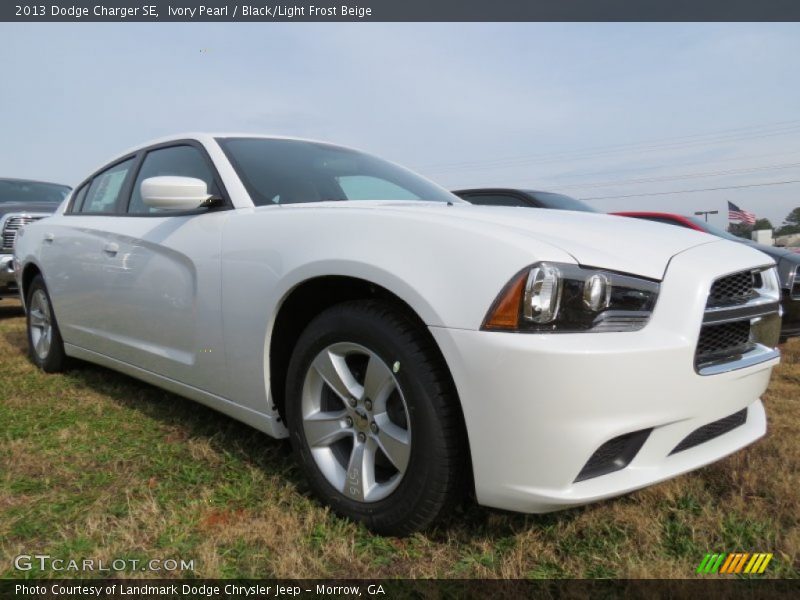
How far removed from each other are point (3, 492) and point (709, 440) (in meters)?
2.48

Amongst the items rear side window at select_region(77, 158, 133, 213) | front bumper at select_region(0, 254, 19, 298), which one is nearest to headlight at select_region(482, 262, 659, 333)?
rear side window at select_region(77, 158, 133, 213)

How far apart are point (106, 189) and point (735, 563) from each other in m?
3.54

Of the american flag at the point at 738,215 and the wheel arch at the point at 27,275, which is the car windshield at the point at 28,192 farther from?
the american flag at the point at 738,215

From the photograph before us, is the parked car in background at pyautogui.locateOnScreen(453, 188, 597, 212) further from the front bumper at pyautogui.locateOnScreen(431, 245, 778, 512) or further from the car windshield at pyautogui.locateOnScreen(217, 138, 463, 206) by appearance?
the front bumper at pyautogui.locateOnScreen(431, 245, 778, 512)

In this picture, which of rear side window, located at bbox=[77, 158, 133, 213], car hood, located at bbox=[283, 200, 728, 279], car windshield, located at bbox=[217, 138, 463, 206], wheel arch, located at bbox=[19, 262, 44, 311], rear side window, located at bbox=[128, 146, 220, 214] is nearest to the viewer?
car hood, located at bbox=[283, 200, 728, 279]

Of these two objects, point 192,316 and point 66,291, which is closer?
point 192,316

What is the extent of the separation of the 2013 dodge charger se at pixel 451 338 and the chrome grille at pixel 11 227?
193 inches

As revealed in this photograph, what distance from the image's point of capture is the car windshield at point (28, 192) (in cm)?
784

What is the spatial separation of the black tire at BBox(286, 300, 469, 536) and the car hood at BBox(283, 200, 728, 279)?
1.12 ft

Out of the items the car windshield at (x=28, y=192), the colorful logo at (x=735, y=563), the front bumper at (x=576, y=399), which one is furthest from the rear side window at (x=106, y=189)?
the car windshield at (x=28, y=192)

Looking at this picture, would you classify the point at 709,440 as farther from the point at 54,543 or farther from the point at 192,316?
the point at 54,543

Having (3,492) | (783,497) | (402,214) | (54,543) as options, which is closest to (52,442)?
(3,492)

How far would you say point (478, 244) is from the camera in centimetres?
161

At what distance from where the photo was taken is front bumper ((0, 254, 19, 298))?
625 cm
